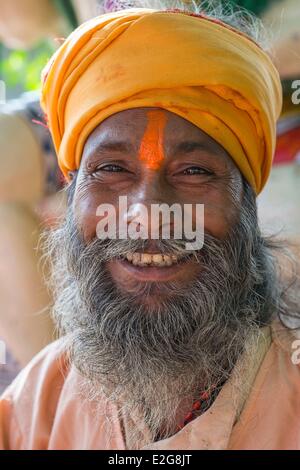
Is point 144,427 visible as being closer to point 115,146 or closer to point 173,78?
point 115,146

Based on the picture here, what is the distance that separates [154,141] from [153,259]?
0.26 metres

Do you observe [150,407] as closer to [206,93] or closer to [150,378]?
[150,378]

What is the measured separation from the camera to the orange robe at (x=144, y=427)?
1.60 m

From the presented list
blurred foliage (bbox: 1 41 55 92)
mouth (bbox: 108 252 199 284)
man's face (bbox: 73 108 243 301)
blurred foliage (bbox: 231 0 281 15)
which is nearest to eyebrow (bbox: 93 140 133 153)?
man's face (bbox: 73 108 243 301)

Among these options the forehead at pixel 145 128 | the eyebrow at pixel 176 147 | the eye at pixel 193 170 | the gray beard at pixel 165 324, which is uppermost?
the forehead at pixel 145 128

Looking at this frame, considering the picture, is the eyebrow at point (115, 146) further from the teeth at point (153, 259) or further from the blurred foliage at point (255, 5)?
the blurred foliage at point (255, 5)

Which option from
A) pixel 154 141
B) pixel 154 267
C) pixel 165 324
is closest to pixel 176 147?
pixel 154 141

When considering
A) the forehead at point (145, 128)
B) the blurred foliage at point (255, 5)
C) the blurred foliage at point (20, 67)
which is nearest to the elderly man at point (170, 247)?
the forehead at point (145, 128)

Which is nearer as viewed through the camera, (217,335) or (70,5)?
(217,335)

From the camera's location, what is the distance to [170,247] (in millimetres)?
1550

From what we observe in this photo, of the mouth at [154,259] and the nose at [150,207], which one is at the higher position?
the nose at [150,207]

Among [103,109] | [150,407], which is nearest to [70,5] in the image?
[103,109]

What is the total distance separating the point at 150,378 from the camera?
5.46ft

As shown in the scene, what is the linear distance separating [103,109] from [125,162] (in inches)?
5.2
